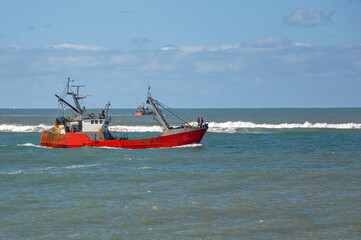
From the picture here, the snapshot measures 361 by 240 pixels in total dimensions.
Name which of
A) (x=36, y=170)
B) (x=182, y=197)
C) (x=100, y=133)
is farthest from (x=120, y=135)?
(x=182, y=197)

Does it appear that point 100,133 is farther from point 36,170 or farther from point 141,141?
point 36,170

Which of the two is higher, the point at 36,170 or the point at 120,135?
the point at 120,135

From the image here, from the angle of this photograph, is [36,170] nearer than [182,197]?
No

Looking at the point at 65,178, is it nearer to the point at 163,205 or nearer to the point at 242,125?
the point at 163,205

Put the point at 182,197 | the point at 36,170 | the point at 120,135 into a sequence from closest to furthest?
the point at 182,197 → the point at 36,170 → the point at 120,135

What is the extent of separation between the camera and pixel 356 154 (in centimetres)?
4322

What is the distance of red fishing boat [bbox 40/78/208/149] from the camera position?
163 ft

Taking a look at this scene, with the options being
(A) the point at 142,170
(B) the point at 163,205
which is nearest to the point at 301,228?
(B) the point at 163,205

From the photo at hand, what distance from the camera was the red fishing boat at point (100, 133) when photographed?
4953 cm

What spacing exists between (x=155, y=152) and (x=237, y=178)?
1618 cm

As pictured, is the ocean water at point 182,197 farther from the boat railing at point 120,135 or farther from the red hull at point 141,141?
the boat railing at point 120,135

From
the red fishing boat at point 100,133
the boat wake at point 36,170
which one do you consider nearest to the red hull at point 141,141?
the red fishing boat at point 100,133

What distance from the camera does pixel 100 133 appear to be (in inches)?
1997

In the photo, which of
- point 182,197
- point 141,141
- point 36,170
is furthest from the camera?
point 141,141
